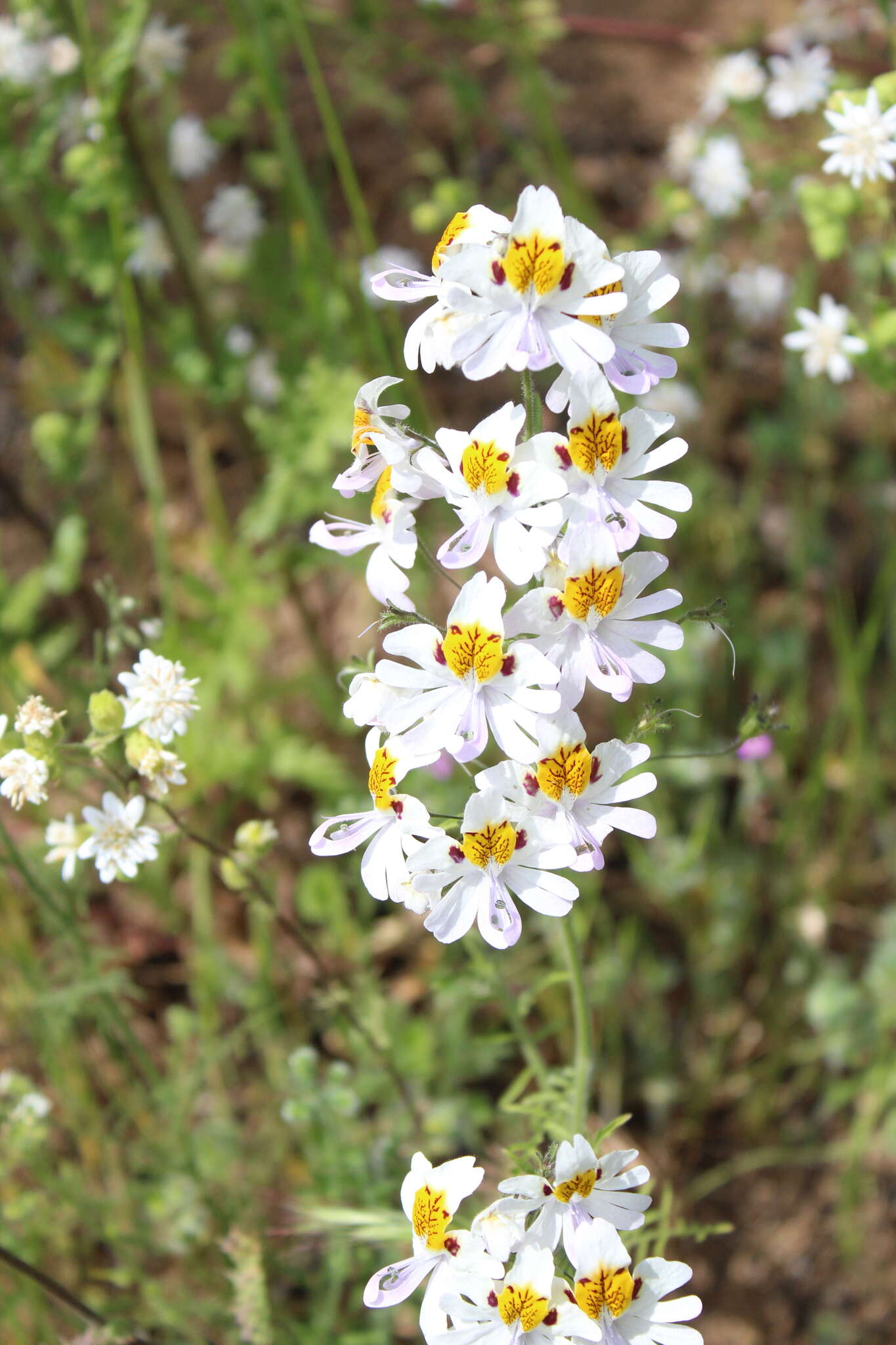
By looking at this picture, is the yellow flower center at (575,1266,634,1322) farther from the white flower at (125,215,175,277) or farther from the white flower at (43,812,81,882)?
the white flower at (125,215,175,277)

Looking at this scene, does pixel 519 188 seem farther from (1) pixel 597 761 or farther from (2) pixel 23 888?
(1) pixel 597 761

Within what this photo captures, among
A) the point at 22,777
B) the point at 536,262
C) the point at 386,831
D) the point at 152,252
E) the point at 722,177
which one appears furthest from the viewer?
the point at 152,252

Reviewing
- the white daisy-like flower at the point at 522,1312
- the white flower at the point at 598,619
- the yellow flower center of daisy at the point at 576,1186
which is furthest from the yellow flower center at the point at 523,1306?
the white flower at the point at 598,619

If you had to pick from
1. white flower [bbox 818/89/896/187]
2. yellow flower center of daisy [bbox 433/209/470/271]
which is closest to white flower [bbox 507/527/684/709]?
yellow flower center of daisy [bbox 433/209/470/271]

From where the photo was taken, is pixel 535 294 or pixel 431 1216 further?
pixel 431 1216

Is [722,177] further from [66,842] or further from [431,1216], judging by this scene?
[431,1216]

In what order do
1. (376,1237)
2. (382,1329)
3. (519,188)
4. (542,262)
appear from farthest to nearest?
(519,188) < (382,1329) < (376,1237) < (542,262)

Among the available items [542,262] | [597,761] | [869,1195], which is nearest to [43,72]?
[542,262]

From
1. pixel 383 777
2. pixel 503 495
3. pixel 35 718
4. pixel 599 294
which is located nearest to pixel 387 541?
pixel 503 495
